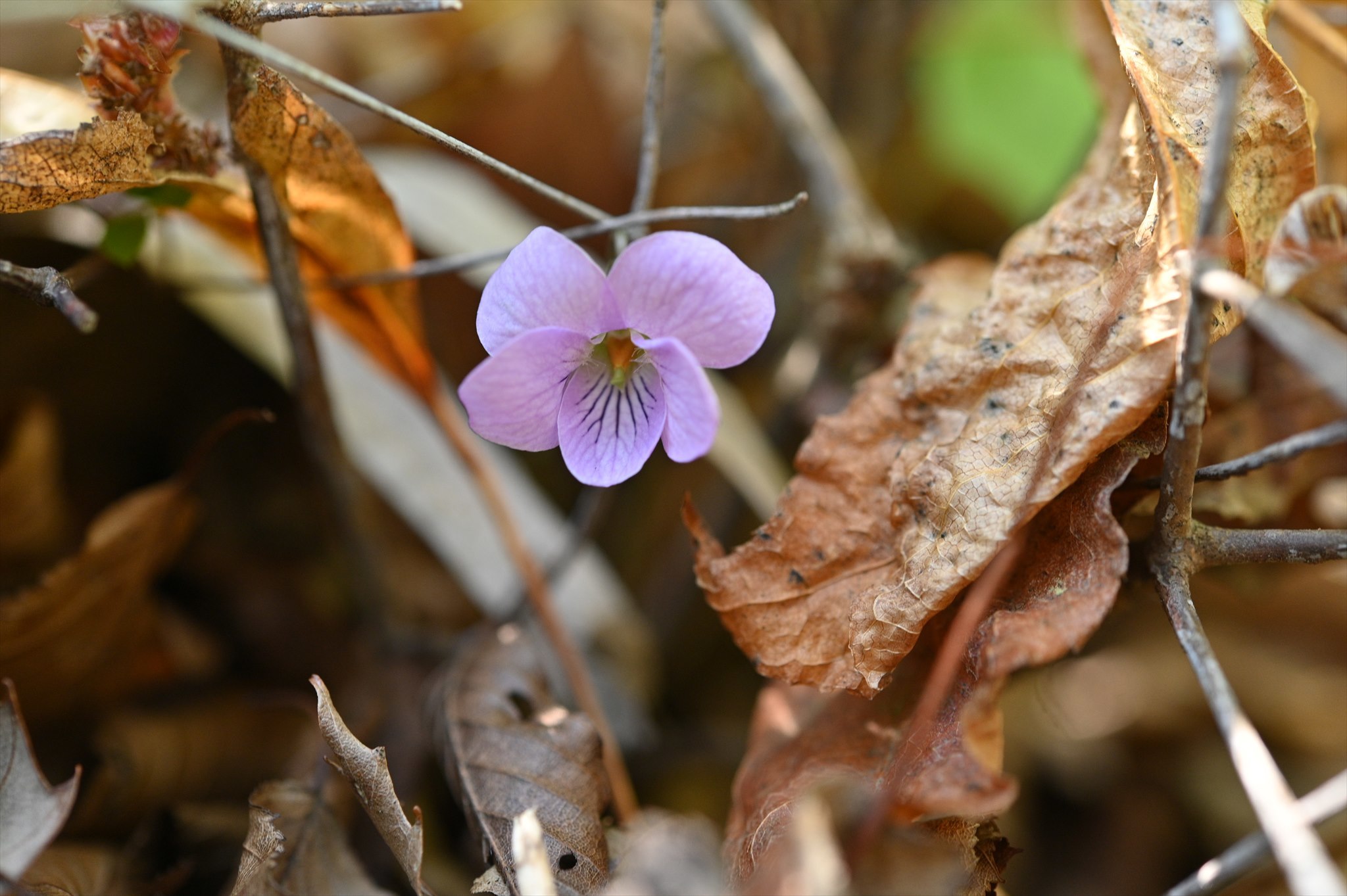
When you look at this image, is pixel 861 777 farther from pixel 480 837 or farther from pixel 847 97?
pixel 847 97

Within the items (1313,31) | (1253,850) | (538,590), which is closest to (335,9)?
(538,590)

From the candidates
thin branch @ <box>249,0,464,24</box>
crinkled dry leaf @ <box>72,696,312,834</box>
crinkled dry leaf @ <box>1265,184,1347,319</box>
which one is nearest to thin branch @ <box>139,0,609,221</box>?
thin branch @ <box>249,0,464,24</box>

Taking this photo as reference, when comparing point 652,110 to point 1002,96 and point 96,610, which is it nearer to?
point 96,610

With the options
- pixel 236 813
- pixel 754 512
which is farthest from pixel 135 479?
pixel 754 512

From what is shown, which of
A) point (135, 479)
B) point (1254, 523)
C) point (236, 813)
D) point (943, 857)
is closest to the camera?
point (943, 857)

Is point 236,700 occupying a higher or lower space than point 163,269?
lower

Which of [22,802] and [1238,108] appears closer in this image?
[22,802]
